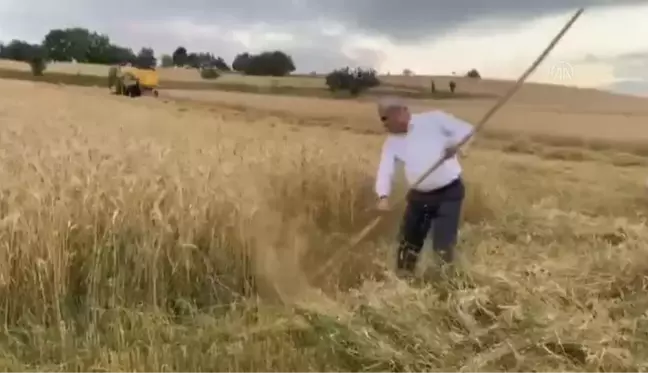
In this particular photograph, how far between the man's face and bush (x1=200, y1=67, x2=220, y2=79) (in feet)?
6.98

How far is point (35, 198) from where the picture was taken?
454 centimetres

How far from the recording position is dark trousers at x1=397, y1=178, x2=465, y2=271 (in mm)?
5086

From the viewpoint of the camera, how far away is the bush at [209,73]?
6.68 m

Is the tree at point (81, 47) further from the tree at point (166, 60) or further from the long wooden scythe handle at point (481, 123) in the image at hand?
the long wooden scythe handle at point (481, 123)

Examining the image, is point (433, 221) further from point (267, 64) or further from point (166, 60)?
point (166, 60)

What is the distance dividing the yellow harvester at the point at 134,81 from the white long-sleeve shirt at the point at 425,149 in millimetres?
3142

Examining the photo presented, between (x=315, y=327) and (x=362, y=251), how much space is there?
1.59 meters

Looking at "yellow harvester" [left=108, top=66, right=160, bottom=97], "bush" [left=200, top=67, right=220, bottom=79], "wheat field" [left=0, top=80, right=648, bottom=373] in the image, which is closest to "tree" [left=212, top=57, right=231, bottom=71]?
"bush" [left=200, top=67, right=220, bottom=79]

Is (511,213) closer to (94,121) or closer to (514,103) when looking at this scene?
(514,103)

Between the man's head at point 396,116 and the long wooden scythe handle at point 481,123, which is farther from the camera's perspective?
the man's head at point 396,116

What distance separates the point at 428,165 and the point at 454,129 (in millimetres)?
258

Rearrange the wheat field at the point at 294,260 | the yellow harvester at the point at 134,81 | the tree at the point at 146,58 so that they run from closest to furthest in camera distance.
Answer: the wheat field at the point at 294,260 → the tree at the point at 146,58 → the yellow harvester at the point at 134,81

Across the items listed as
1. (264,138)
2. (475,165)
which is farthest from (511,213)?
(264,138)

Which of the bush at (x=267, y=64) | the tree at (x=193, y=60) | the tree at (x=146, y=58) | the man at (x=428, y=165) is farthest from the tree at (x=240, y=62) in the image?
the man at (x=428, y=165)
